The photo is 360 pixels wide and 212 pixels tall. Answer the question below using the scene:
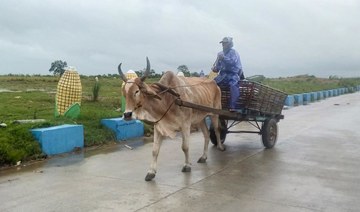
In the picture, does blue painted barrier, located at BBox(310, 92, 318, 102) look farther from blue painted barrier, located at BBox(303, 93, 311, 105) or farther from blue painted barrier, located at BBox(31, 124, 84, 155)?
blue painted barrier, located at BBox(31, 124, 84, 155)

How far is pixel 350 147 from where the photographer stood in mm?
9547

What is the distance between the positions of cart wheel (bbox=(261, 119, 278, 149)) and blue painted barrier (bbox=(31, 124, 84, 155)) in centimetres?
386

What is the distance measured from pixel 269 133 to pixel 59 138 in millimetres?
4407

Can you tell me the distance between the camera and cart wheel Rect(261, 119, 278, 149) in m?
9.02

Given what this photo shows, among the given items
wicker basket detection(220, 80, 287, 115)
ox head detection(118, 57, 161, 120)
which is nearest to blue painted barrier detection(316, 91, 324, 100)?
wicker basket detection(220, 80, 287, 115)

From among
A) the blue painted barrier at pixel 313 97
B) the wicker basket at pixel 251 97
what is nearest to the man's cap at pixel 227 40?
the wicker basket at pixel 251 97

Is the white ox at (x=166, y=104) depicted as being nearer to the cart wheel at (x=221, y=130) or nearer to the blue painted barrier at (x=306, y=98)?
the cart wheel at (x=221, y=130)

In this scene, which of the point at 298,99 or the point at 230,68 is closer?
the point at 230,68

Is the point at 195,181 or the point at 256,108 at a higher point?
the point at 256,108

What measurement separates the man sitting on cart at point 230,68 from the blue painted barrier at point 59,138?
10.2ft

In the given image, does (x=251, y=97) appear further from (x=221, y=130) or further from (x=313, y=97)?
(x=313, y=97)

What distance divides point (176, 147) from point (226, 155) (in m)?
1.32

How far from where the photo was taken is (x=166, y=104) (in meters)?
6.66

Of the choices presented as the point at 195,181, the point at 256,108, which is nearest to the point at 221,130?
the point at 256,108
